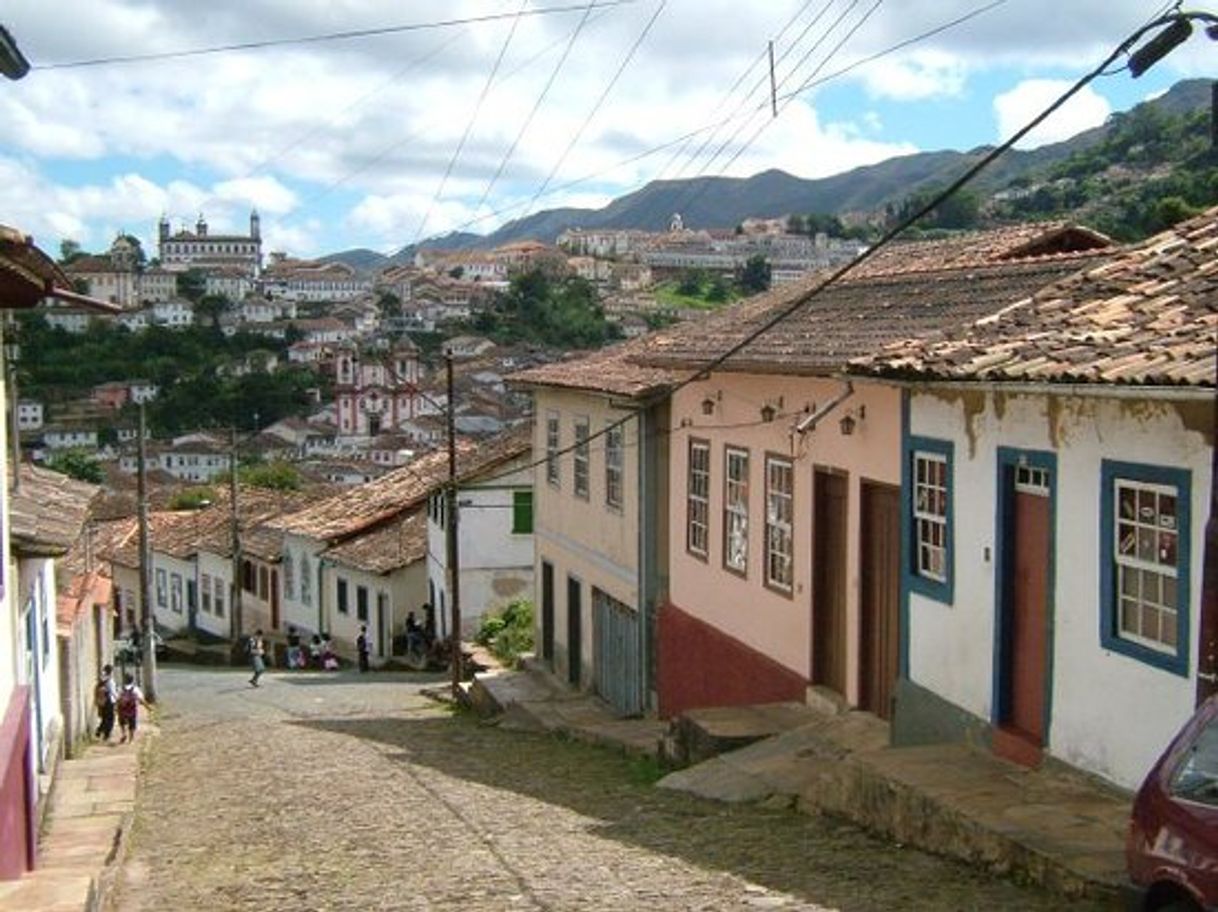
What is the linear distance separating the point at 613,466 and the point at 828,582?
271 inches

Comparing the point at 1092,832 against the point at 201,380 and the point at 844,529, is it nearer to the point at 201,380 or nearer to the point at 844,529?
the point at 844,529

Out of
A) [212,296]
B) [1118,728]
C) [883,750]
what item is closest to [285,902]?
[883,750]

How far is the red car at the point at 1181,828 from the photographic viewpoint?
19.6 ft

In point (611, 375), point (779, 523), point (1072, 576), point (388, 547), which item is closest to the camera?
point (1072, 576)

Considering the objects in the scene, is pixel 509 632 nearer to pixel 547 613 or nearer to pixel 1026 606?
pixel 547 613

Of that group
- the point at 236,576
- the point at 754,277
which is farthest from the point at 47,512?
the point at 754,277

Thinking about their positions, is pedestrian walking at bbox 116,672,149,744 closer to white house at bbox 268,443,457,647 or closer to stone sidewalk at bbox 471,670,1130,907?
stone sidewalk at bbox 471,670,1130,907

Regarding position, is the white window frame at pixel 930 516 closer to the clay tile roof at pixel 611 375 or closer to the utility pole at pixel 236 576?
the clay tile roof at pixel 611 375

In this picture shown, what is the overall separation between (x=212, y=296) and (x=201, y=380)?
161ft

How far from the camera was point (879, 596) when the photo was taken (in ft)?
43.6

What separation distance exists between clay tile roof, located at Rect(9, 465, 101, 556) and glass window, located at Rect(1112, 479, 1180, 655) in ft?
25.3

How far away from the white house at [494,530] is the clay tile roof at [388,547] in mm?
3622

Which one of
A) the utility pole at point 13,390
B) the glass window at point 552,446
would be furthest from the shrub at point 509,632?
the utility pole at point 13,390

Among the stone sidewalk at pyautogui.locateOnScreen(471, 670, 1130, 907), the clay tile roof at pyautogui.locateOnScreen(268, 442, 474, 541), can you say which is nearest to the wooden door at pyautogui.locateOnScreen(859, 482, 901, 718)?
the stone sidewalk at pyautogui.locateOnScreen(471, 670, 1130, 907)
